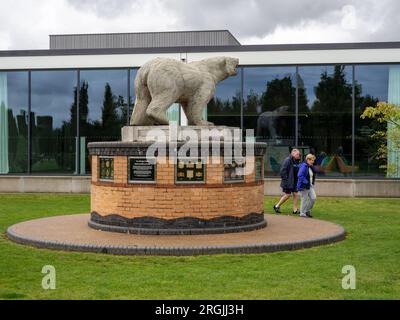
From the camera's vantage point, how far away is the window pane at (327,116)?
22.6 meters

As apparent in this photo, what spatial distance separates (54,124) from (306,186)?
1257 cm

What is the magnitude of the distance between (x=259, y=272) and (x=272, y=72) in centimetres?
1555

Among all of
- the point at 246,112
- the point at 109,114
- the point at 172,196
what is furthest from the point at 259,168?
the point at 109,114

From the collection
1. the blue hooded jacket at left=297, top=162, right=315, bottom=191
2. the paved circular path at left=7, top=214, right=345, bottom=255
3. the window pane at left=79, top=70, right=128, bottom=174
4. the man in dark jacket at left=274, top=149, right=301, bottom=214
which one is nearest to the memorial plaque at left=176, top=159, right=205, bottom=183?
the paved circular path at left=7, top=214, right=345, bottom=255

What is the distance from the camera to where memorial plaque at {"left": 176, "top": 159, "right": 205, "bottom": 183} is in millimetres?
11711

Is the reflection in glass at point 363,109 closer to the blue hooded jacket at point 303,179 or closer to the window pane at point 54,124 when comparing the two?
the blue hooded jacket at point 303,179

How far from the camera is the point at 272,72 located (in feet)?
75.7

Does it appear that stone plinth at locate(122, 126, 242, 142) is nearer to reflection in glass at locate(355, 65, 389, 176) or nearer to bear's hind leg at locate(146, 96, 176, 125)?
bear's hind leg at locate(146, 96, 176, 125)

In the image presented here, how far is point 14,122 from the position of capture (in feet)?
80.8

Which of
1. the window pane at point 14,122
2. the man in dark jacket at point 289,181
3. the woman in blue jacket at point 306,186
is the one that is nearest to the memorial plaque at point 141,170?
the woman in blue jacket at point 306,186

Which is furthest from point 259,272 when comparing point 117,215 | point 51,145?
point 51,145

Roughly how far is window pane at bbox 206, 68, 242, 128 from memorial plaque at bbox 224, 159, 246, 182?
11.1 meters

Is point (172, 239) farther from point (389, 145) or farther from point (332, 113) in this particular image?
point (389, 145)

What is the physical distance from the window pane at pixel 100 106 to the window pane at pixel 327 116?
6.98m
